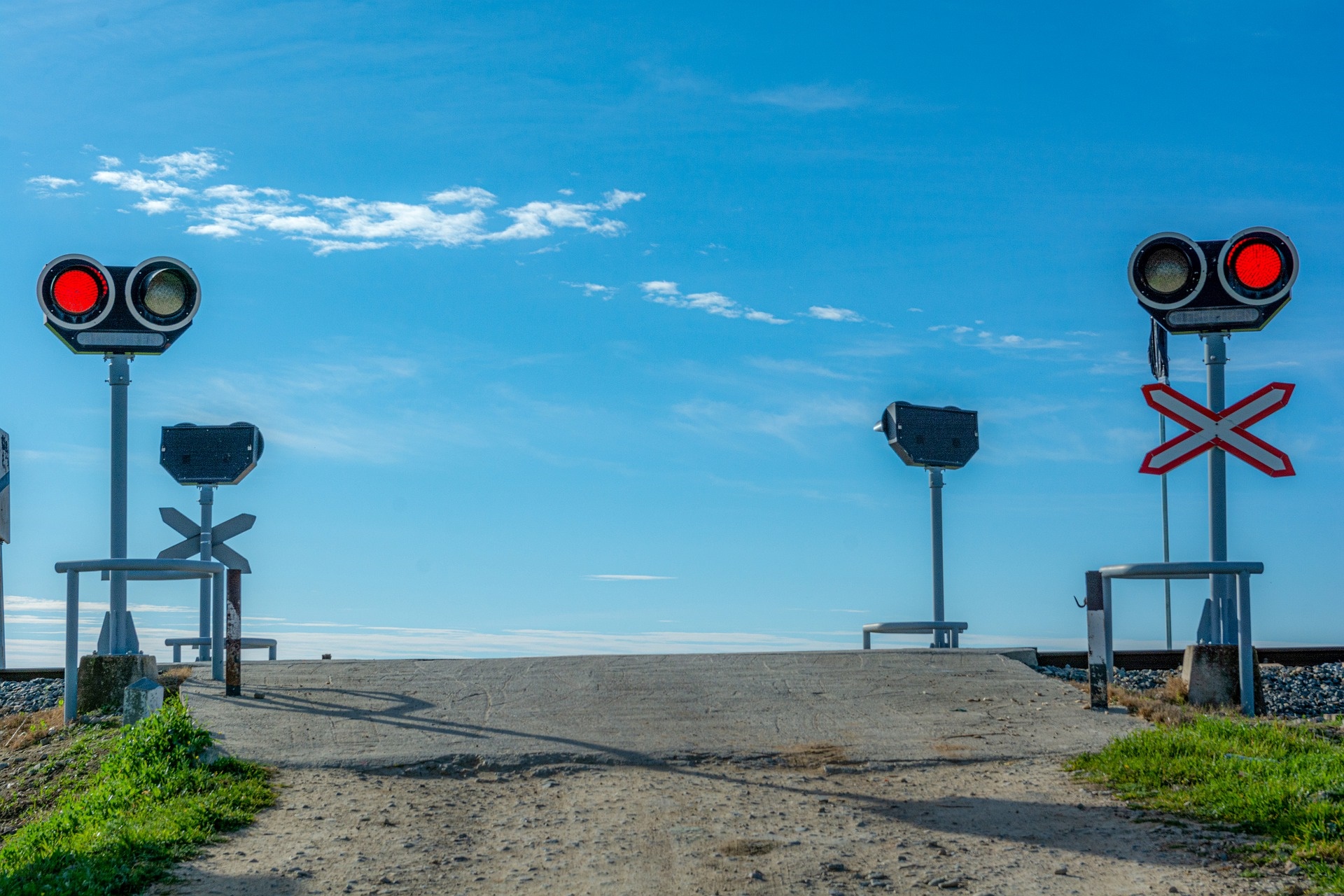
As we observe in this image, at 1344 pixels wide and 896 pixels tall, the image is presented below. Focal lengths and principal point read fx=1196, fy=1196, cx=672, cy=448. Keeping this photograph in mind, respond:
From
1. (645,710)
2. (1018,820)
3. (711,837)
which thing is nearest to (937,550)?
(645,710)

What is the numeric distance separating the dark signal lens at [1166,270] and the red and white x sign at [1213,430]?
1.63 metres

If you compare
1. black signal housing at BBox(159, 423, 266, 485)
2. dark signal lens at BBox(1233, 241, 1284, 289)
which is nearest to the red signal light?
dark signal lens at BBox(1233, 241, 1284, 289)

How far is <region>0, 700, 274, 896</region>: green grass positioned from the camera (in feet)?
19.8

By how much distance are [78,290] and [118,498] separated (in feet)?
7.32

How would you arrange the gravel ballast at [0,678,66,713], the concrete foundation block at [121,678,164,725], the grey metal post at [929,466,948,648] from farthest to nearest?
the grey metal post at [929,466,948,648]
the gravel ballast at [0,678,66,713]
the concrete foundation block at [121,678,164,725]

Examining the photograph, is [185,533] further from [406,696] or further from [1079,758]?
[1079,758]

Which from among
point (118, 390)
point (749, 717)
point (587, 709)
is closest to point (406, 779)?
point (587, 709)

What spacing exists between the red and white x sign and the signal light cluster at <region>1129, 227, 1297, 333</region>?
50.1 inches

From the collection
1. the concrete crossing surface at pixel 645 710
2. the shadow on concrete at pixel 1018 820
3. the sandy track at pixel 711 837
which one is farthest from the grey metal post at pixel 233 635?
the shadow on concrete at pixel 1018 820

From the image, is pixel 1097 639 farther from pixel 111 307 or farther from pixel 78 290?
pixel 78 290

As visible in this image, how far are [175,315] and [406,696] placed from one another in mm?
4905

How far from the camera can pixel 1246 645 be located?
980 centimetres

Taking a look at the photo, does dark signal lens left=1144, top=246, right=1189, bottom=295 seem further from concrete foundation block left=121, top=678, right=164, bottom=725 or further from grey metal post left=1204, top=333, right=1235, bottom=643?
concrete foundation block left=121, top=678, right=164, bottom=725

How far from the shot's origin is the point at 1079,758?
26.9 feet
